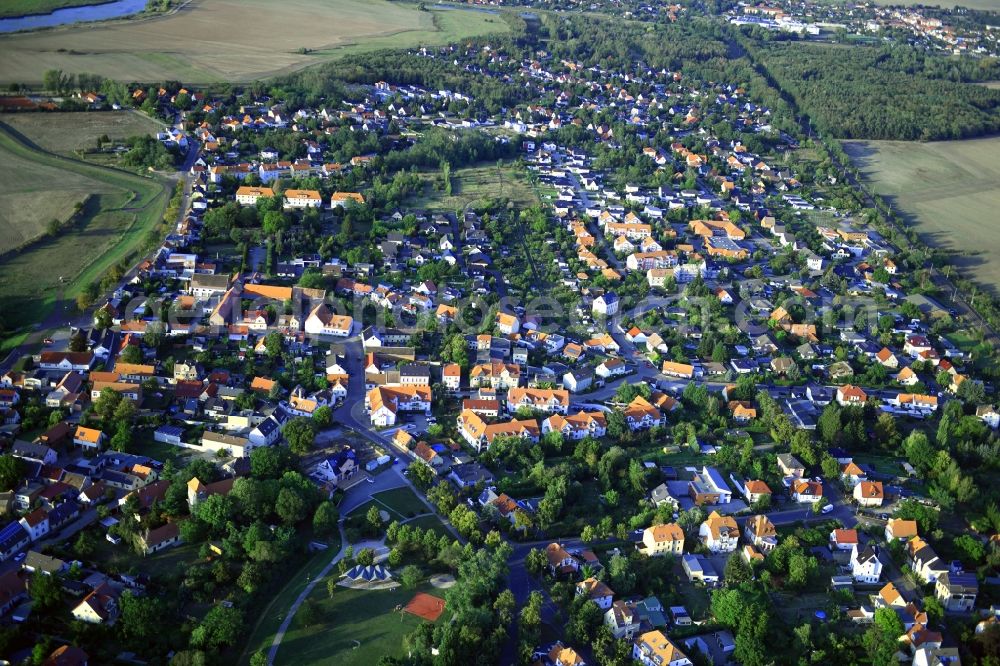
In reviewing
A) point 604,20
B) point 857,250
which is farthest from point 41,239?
point 604,20

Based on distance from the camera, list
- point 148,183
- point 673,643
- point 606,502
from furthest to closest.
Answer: point 148,183
point 606,502
point 673,643

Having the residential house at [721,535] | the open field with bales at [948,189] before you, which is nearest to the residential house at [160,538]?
the residential house at [721,535]

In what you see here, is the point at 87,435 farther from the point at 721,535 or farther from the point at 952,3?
the point at 952,3

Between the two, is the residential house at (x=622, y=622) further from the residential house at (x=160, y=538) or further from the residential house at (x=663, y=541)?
the residential house at (x=160, y=538)

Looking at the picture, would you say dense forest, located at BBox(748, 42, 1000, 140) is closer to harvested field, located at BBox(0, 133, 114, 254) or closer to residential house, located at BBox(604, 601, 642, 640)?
harvested field, located at BBox(0, 133, 114, 254)

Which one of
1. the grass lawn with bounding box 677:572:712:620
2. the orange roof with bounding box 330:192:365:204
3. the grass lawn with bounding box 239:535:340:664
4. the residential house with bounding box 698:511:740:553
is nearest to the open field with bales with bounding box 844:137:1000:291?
the residential house with bounding box 698:511:740:553

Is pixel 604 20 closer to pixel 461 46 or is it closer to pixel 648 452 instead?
pixel 461 46
